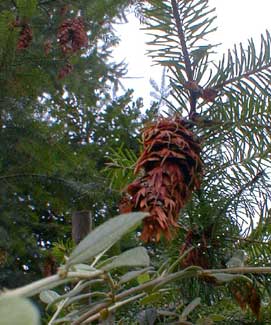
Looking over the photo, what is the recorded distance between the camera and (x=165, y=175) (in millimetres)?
353

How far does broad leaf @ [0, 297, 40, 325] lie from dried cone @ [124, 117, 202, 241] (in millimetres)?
192

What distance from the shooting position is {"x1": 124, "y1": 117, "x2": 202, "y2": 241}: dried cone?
1.08 ft

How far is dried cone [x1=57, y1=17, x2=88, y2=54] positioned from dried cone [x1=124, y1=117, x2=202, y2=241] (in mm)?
1211

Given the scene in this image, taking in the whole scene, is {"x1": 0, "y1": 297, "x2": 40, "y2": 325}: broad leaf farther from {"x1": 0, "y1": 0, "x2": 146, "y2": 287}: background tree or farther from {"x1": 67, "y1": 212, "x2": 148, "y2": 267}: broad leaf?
{"x1": 0, "y1": 0, "x2": 146, "y2": 287}: background tree

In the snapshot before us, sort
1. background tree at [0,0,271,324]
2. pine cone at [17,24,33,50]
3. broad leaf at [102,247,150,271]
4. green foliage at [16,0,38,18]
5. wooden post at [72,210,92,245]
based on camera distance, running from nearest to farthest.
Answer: broad leaf at [102,247,150,271], background tree at [0,0,271,324], wooden post at [72,210,92,245], green foliage at [16,0,38,18], pine cone at [17,24,33,50]

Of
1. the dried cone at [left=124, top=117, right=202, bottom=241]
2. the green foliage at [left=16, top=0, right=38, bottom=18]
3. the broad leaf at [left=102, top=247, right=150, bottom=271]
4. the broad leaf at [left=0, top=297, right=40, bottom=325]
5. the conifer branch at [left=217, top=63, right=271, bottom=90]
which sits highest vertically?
the green foliage at [left=16, top=0, right=38, bottom=18]

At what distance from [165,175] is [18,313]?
0.23 m

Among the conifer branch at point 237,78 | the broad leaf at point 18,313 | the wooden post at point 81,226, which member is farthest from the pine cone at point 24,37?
the broad leaf at point 18,313

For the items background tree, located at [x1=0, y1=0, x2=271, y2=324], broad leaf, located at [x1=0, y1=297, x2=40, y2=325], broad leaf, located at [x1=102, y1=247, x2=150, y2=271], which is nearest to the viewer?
broad leaf, located at [x1=0, y1=297, x2=40, y2=325]

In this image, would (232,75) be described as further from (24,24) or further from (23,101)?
(23,101)

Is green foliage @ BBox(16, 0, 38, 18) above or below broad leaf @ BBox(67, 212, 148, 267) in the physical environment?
above

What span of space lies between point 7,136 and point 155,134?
1475 millimetres

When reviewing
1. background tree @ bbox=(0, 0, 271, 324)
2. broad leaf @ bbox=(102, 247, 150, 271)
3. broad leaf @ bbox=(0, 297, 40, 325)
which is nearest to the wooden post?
background tree @ bbox=(0, 0, 271, 324)

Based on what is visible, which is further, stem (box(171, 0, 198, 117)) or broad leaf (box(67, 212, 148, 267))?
stem (box(171, 0, 198, 117))
